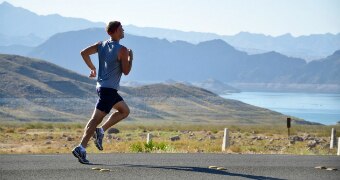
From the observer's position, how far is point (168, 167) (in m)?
9.82

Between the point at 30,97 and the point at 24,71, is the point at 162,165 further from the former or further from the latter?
the point at 24,71

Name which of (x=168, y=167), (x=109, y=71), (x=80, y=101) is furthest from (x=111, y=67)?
(x=80, y=101)

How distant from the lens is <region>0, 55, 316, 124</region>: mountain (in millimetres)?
129875

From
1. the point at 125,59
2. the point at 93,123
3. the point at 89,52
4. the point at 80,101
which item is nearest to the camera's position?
the point at 125,59

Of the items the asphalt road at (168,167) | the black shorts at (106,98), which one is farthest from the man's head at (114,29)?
the asphalt road at (168,167)

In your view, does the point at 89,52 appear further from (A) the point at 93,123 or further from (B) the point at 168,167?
(B) the point at 168,167

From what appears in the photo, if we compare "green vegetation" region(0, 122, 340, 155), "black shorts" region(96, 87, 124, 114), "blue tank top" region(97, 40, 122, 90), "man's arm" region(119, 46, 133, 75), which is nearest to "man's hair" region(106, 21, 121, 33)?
"blue tank top" region(97, 40, 122, 90)

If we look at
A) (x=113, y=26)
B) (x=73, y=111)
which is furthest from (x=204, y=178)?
(x=73, y=111)

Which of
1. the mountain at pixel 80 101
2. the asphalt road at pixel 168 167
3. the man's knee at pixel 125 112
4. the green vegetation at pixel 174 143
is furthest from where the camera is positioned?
the mountain at pixel 80 101

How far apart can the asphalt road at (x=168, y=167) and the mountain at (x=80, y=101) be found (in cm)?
10534

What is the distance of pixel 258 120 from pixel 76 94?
4217 centimetres

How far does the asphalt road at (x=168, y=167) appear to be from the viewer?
876cm

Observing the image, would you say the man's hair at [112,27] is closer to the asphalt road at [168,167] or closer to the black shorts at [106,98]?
the black shorts at [106,98]

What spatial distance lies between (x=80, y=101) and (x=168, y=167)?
13631 cm
